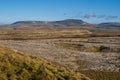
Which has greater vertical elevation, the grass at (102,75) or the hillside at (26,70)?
the hillside at (26,70)

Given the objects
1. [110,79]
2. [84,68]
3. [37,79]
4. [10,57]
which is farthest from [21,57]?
[84,68]

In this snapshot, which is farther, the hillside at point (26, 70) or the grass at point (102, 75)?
the grass at point (102, 75)

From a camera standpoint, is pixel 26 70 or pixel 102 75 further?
pixel 102 75

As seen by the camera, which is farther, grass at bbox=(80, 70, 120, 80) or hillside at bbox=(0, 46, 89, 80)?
grass at bbox=(80, 70, 120, 80)

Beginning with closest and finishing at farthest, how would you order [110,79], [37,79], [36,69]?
[37,79], [36,69], [110,79]

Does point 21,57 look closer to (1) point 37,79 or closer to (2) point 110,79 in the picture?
(1) point 37,79

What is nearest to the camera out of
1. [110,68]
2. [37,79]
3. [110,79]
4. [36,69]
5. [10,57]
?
[37,79]

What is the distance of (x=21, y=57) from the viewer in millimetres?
27922

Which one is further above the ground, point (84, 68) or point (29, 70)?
point (29, 70)

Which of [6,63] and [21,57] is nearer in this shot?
[6,63]

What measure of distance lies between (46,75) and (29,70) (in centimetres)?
179

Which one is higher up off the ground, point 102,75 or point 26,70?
point 26,70

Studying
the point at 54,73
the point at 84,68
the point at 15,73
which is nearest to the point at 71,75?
the point at 54,73

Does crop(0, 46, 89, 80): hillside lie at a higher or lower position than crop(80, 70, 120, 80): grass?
higher
